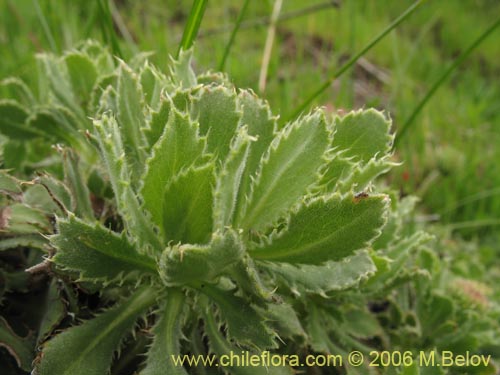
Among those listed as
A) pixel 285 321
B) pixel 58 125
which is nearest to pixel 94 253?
pixel 285 321

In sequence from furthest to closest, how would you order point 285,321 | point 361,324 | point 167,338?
point 361,324, point 285,321, point 167,338

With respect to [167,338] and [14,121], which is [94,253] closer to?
[167,338]

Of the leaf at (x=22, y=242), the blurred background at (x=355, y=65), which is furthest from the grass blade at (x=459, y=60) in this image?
the leaf at (x=22, y=242)

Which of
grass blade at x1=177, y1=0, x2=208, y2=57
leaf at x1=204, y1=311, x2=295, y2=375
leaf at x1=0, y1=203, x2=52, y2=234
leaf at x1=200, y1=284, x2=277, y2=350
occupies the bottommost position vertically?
leaf at x1=204, y1=311, x2=295, y2=375

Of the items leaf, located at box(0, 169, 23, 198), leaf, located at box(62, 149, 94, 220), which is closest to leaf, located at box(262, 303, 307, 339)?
leaf, located at box(62, 149, 94, 220)

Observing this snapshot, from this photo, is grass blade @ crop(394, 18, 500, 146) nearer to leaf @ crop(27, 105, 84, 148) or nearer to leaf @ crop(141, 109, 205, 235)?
leaf @ crop(141, 109, 205, 235)

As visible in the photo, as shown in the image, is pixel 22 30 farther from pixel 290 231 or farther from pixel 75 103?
pixel 290 231
